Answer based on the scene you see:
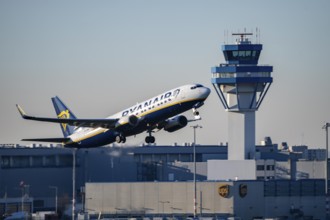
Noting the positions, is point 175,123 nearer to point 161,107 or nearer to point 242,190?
Result: point 161,107

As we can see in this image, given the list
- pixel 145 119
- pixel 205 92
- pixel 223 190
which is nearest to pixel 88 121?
pixel 145 119

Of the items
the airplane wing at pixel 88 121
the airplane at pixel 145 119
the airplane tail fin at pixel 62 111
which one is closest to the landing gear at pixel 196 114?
the airplane at pixel 145 119

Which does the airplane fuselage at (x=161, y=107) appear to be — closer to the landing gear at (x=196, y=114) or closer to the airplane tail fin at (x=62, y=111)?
the landing gear at (x=196, y=114)

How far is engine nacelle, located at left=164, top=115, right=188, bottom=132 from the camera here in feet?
427

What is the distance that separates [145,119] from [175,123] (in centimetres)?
469

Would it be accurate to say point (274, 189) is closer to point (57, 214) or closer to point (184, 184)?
point (184, 184)

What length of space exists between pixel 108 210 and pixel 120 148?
12803 mm

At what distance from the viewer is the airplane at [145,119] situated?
125 m

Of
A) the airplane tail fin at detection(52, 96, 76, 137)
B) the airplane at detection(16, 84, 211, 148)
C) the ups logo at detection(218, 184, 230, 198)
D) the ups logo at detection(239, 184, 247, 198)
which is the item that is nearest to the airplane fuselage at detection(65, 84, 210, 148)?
the airplane at detection(16, 84, 211, 148)

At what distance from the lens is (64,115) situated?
522 ft

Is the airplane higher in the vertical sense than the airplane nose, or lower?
lower

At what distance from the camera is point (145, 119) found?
416 feet

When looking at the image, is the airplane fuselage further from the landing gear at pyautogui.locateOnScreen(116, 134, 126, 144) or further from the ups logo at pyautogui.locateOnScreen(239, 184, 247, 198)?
the ups logo at pyautogui.locateOnScreen(239, 184, 247, 198)

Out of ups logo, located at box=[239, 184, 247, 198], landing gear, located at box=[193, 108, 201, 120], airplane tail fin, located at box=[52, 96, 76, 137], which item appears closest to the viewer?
landing gear, located at box=[193, 108, 201, 120]
